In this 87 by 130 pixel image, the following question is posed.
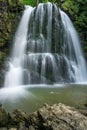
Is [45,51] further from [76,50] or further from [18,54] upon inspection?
[76,50]

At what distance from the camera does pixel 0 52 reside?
20.4 m

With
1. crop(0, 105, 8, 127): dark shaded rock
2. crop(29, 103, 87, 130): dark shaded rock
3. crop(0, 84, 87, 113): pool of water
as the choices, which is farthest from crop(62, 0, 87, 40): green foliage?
crop(29, 103, 87, 130): dark shaded rock

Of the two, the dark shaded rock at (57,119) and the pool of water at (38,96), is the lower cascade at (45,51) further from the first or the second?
the dark shaded rock at (57,119)

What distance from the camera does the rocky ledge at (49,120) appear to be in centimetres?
812

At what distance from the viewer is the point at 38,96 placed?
1480 cm

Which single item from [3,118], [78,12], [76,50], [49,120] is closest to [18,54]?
[76,50]

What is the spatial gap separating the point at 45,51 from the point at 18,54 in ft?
6.55

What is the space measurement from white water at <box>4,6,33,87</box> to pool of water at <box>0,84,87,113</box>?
1.09 meters

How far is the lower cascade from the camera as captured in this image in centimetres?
Answer: 1945

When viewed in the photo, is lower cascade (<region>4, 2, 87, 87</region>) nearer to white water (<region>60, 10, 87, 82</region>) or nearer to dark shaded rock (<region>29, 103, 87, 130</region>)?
white water (<region>60, 10, 87, 82</region>)

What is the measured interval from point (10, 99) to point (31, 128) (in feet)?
19.0

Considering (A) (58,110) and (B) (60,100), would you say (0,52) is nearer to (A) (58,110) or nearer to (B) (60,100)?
(B) (60,100)

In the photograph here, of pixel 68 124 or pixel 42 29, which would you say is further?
pixel 42 29

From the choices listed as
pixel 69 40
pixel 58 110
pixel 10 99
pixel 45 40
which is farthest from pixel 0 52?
pixel 58 110
